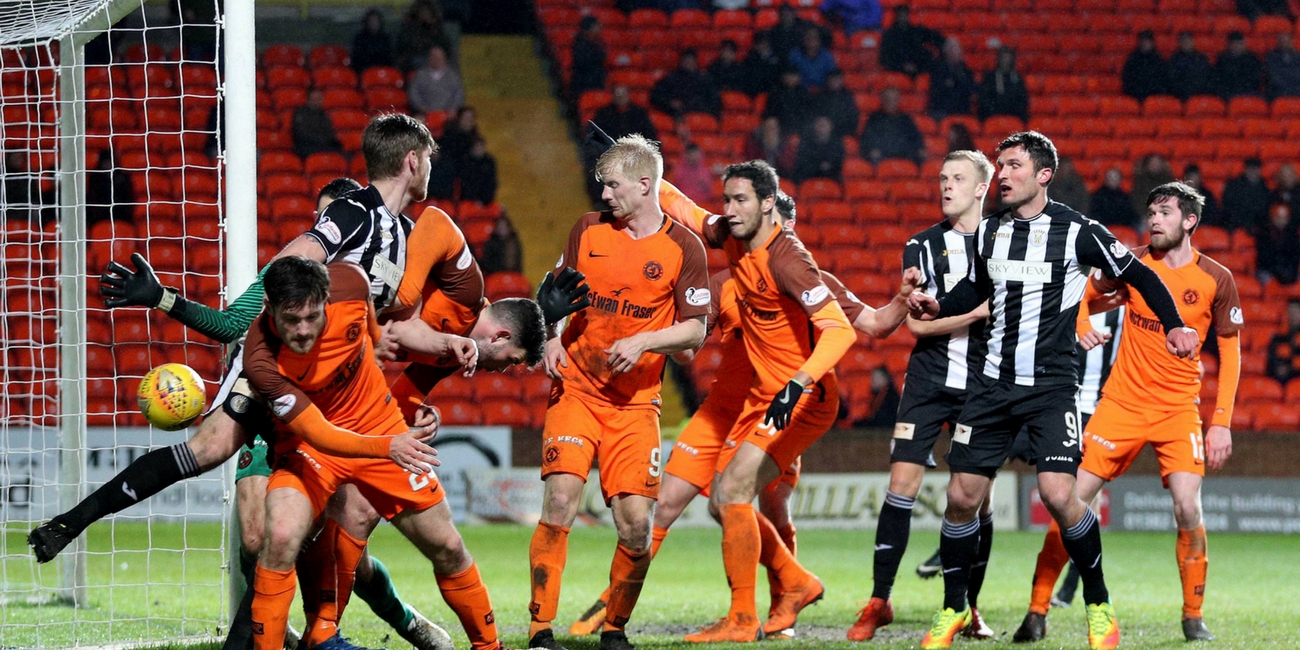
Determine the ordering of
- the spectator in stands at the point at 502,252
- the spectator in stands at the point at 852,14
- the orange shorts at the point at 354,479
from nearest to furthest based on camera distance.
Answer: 1. the orange shorts at the point at 354,479
2. the spectator in stands at the point at 502,252
3. the spectator in stands at the point at 852,14

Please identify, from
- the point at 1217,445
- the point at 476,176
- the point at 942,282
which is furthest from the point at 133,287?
the point at 476,176

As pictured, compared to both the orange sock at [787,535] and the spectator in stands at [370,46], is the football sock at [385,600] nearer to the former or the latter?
the orange sock at [787,535]

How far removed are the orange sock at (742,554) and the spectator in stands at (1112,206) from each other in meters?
11.1

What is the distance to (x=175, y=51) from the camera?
16875 mm

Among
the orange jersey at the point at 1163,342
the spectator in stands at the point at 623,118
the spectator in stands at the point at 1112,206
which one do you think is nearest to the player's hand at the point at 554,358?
the orange jersey at the point at 1163,342

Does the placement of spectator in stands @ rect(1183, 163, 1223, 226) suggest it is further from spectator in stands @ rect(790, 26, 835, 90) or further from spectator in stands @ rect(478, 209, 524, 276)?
spectator in stands @ rect(478, 209, 524, 276)

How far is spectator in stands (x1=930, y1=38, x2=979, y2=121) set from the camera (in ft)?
57.0

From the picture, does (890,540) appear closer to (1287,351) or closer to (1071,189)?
(1287,351)

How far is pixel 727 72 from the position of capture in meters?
17.6

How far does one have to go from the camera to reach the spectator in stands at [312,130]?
16.1 meters

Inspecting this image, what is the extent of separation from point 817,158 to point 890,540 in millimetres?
10951

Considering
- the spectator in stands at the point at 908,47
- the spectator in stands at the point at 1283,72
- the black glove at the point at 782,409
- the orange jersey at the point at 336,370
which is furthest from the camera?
the spectator in stands at the point at 908,47

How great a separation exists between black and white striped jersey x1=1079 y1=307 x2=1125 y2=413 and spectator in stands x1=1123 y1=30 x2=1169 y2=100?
10.5 metres

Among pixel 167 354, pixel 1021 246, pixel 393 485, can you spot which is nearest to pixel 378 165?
pixel 393 485
